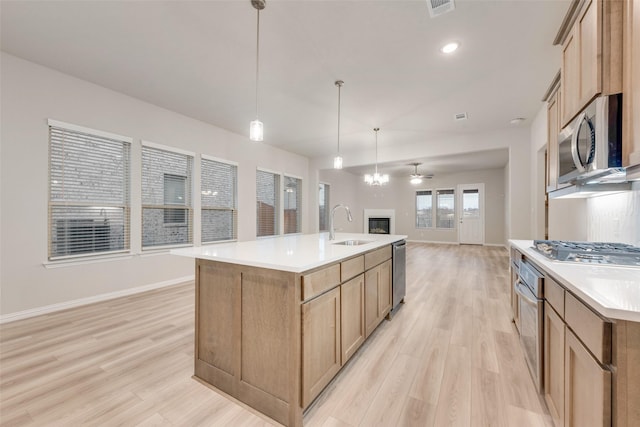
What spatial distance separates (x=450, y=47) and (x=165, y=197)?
4318mm

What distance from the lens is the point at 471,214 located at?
9414 mm

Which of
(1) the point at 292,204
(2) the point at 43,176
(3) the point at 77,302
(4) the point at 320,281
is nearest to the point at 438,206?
(1) the point at 292,204

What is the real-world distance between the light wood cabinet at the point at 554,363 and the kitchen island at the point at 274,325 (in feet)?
3.81

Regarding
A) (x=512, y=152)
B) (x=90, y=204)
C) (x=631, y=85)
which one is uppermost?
(x=512, y=152)

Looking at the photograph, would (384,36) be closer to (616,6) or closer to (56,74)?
(616,6)

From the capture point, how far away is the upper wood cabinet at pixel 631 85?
3.78ft

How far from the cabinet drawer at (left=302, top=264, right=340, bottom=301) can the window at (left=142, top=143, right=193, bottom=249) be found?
3.49 meters

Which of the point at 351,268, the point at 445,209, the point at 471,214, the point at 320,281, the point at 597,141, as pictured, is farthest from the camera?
the point at 445,209

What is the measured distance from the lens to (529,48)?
2.59 meters

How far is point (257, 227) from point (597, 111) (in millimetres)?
5435

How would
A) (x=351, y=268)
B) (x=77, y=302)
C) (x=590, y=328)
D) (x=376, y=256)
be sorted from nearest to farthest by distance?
(x=590, y=328) < (x=351, y=268) < (x=376, y=256) < (x=77, y=302)

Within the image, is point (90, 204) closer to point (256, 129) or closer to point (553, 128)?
point (256, 129)

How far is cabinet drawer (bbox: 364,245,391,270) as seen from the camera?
2.32 metres

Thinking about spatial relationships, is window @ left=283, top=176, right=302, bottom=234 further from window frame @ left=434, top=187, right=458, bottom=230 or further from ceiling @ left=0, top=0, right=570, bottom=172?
window frame @ left=434, top=187, right=458, bottom=230
